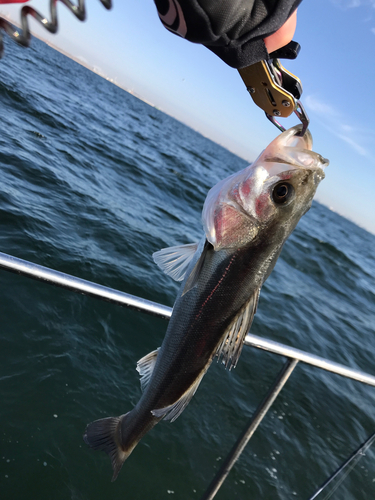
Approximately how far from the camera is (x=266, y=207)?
1.92 m

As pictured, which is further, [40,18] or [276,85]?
[276,85]

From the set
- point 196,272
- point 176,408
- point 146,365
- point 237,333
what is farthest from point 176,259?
point 176,408

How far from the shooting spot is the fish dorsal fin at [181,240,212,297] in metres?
1.93

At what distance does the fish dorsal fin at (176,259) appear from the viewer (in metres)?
2.13

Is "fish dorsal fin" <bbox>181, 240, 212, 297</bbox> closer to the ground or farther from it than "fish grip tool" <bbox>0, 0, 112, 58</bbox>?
closer to the ground

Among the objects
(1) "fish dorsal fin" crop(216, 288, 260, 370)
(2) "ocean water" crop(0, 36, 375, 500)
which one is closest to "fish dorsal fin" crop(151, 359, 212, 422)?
(1) "fish dorsal fin" crop(216, 288, 260, 370)

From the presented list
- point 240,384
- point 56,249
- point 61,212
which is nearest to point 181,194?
point 61,212

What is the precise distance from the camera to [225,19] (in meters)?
1.17

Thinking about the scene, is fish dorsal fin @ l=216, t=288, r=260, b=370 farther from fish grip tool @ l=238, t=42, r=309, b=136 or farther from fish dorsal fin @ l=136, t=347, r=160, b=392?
fish grip tool @ l=238, t=42, r=309, b=136

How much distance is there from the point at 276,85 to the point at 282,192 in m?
0.60

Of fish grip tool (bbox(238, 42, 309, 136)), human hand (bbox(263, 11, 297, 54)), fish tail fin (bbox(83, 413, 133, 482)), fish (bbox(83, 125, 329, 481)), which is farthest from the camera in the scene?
fish tail fin (bbox(83, 413, 133, 482))

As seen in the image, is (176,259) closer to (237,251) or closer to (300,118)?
(237,251)

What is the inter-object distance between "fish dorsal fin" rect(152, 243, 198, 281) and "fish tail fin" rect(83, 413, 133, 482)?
3.46 ft

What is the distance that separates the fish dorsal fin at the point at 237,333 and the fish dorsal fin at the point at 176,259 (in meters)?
0.43
